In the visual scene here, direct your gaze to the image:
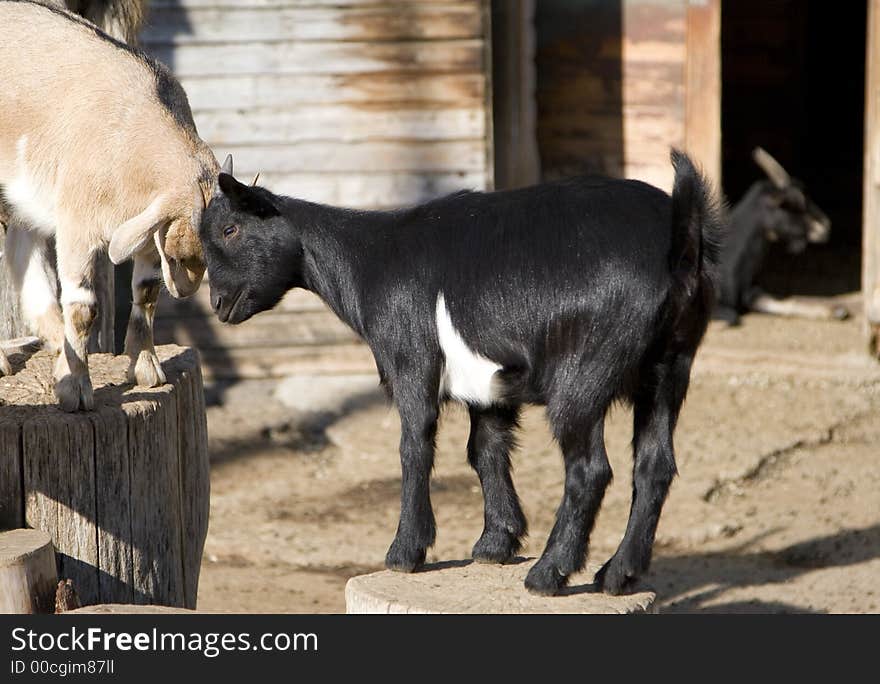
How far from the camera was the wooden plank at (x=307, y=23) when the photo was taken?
8.52 m

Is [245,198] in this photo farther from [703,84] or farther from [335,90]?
[703,84]

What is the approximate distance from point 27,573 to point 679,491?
13.3ft

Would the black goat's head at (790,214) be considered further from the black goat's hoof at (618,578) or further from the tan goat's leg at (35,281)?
the black goat's hoof at (618,578)

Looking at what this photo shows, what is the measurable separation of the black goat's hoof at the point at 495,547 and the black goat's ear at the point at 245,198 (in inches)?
43.6

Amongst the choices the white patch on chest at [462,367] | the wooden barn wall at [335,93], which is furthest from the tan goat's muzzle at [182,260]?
the wooden barn wall at [335,93]

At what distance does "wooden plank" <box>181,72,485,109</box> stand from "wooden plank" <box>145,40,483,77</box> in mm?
40

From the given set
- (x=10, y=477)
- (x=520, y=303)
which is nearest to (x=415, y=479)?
(x=520, y=303)

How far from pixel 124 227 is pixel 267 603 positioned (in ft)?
7.83

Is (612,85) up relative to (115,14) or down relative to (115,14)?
down

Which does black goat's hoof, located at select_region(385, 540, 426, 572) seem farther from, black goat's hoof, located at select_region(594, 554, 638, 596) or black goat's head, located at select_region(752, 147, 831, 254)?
black goat's head, located at select_region(752, 147, 831, 254)

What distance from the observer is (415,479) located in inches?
144

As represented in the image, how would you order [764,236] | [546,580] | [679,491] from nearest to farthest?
[546,580], [679,491], [764,236]

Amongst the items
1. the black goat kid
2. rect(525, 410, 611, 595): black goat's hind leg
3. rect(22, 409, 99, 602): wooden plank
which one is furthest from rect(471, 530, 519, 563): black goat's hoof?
rect(22, 409, 99, 602): wooden plank

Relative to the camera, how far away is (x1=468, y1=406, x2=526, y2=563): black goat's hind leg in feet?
12.7
